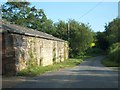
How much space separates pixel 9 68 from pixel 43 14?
50.4 m

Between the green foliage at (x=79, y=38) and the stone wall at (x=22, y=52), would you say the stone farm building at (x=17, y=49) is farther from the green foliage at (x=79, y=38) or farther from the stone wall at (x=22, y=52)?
the green foliage at (x=79, y=38)

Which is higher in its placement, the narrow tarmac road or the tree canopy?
the tree canopy

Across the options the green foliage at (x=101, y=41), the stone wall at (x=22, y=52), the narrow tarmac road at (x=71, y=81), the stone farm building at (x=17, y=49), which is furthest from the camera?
the green foliage at (x=101, y=41)

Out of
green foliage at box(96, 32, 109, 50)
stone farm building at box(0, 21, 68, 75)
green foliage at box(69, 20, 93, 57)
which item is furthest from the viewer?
green foliage at box(96, 32, 109, 50)

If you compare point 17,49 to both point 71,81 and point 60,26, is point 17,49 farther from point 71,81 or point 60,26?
point 60,26

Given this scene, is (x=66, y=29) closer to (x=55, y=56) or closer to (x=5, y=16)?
(x=5, y=16)

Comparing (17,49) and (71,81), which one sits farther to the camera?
(17,49)

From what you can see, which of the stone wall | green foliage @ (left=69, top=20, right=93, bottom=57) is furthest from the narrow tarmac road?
green foliage @ (left=69, top=20, right=93, bottom=57)

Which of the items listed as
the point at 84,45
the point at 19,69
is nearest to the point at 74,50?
the point at 84,45

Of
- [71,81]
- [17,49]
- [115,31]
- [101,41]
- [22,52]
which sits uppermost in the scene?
[115,31]

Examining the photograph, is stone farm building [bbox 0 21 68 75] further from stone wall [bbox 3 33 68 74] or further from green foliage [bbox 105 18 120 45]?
green foliage [bbox 105 18 120 45]

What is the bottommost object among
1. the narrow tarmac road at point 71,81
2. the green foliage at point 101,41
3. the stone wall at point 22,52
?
the narrow tarmac road at point 71,81

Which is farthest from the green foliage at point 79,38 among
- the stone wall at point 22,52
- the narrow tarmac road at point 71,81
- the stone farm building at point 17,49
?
the narrow tarmac road at point 71,81

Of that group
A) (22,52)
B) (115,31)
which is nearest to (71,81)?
(22,52)
